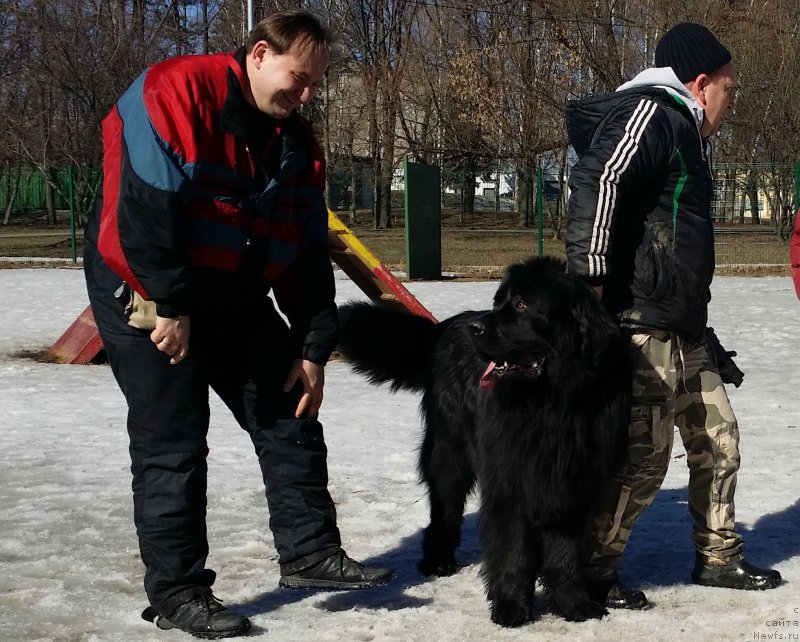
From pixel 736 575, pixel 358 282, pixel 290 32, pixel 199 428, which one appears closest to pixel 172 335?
pixel 199 428

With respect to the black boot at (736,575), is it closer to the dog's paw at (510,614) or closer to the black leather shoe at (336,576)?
the dog's paw at (510,614)

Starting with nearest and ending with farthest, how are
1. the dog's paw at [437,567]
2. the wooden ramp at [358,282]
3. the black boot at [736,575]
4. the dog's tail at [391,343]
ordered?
1. the black boot at [736,575]
2. the dog's paw at [437,567]
3. the dog's tail at [391,343]
4. the wooden ramp at [358,282]

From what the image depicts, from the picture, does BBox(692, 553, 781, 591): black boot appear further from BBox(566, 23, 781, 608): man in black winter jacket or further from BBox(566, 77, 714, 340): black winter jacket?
BBox(566, 77, 714, 340): black winter jacket

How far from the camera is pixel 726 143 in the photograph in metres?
24.9

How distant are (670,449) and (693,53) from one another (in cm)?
129

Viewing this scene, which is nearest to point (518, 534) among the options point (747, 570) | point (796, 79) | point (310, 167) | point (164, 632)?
point (747, 570)

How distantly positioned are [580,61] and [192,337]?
2397 cm


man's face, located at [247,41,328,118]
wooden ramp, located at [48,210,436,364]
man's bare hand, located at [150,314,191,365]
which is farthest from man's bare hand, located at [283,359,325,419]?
wooden ramp, located at [48,210,436,364]

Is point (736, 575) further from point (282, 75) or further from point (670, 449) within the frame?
point (282, 75)

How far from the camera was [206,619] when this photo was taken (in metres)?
3.03

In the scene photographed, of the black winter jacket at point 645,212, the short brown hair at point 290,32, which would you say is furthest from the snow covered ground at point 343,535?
the short brown hair at point 290,32

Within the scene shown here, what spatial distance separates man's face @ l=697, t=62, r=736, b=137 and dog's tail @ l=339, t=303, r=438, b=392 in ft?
4.10

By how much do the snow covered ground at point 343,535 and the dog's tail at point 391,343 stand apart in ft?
1.98

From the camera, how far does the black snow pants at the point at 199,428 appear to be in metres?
3.01
